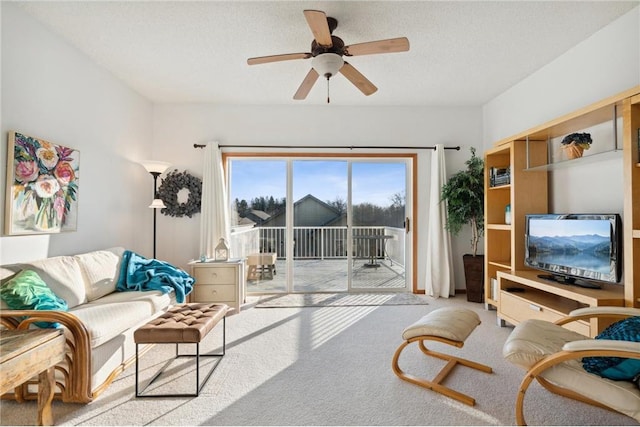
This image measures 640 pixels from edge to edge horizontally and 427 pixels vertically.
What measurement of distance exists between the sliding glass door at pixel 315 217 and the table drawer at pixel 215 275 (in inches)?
32.6

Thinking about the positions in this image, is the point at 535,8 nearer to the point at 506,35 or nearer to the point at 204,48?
the point at 506,35

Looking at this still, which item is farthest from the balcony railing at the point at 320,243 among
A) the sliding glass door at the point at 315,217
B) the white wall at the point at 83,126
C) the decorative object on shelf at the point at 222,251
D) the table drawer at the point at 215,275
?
the white wall at the point at 83,126

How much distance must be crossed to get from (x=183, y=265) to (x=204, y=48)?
2802 millimetres

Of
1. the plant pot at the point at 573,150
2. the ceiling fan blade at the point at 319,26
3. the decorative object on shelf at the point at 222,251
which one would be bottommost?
the decorative object on shelf at the point at 222,251

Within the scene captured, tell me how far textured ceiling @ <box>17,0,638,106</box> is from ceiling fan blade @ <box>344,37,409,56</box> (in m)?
0.33

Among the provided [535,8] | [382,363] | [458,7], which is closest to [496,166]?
[535,8]

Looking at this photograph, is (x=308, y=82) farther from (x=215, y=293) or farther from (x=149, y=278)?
(x=215, y=293)

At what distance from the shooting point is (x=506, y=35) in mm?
2650

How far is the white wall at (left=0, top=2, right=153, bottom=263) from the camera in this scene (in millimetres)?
2314

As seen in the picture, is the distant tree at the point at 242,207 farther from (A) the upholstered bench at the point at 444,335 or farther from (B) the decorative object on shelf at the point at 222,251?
(A) the upholstered bench at the point at 444,335

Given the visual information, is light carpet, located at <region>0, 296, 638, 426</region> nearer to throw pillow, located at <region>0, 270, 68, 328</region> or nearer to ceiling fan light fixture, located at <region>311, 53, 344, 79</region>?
throw pillow, located at <region>0, 270, 68, 328</region>

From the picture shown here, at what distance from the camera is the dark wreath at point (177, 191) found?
165 inches

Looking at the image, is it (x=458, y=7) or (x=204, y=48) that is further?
(x=204, y=48)

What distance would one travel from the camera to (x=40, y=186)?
252cm
